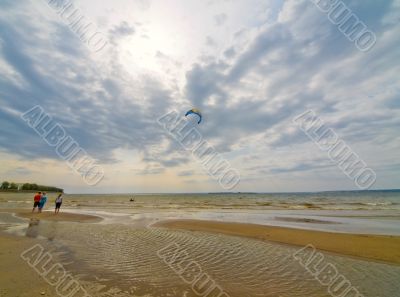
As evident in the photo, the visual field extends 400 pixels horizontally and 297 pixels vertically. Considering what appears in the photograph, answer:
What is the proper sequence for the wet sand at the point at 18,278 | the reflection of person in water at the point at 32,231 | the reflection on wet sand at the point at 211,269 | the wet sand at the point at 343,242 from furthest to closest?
the reflection of person in water at the point at 32,231 → the wet sand at the point at 343,242 → the reflection on wet sand at the point at 211,269 → the wet sand at the point at 18,278

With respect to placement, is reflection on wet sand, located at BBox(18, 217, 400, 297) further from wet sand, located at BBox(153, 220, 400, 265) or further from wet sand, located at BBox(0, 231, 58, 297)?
wet sand, located at BBox(153, 220, 400, 265)

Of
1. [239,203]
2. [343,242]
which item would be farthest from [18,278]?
[239,203]

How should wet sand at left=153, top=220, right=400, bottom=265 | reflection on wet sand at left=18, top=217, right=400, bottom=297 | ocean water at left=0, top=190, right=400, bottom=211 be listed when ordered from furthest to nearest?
ocean water at left=0, top=190, right=400, bottom=211 < wet sand at left=153, top=220, right=400, bottom=265 < reflection on wet sand at left=18, top=217, right=400, bottom=297

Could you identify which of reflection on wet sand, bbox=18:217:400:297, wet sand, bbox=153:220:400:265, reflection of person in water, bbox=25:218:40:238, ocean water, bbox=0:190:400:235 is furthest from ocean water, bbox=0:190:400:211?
reflection on wet sand, bbox=18:217:400:297

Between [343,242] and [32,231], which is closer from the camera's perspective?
[343,242]

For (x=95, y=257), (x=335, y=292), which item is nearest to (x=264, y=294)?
(x=335, y=292)

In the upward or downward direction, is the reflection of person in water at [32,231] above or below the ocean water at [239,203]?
below

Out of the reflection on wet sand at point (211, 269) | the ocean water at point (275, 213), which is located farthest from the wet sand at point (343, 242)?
the ocean water at point (275, 213)

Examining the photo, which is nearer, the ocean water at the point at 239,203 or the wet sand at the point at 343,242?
the wet sand at the point at 343,242

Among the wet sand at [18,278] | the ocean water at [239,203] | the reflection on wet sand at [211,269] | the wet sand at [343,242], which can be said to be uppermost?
the ocean water at [239,203]

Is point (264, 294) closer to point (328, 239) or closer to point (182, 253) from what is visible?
point (182, 253)

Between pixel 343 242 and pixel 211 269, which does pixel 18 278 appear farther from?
pixel 343 242

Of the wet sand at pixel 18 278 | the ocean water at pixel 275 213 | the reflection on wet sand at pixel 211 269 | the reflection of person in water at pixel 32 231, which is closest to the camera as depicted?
the wet sand at pixel 18 278

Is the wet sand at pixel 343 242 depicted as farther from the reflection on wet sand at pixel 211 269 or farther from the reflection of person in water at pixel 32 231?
the reflection of person in water at pixel 32 231
